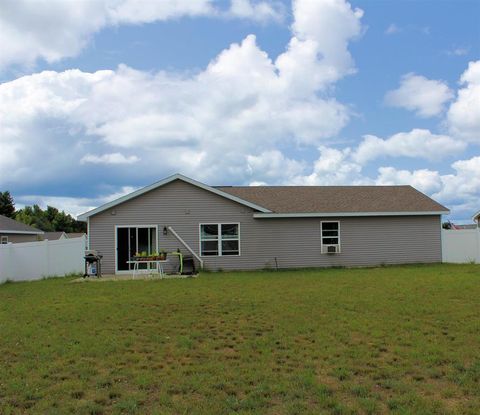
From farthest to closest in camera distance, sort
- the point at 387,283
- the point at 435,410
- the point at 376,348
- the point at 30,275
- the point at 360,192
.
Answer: the point at 360,192 < the point at 30,275 < the point at 387,283 < the point at 376,348 < the point at 435,410

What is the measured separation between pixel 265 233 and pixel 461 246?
8.84 meters

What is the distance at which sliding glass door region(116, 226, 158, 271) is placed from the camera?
1916cm

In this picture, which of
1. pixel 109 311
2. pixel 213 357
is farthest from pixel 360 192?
pixel 213 357

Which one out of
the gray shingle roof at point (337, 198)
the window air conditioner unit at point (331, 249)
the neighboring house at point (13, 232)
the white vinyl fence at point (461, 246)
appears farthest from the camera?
the neighboring house at point (13, 232)

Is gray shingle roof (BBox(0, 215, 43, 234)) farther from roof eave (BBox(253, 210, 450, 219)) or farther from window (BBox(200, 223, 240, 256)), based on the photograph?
A: roof eave (BBox(253, 210, 450, 219))

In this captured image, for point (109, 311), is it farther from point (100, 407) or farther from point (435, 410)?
point (435, 410)

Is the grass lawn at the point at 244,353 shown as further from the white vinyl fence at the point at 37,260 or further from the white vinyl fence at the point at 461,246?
the white vinyl fence at the point at 461,246

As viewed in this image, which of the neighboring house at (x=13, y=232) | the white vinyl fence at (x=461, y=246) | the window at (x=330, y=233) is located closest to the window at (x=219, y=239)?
the window at (x=330, y=233)

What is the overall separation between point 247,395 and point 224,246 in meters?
15.0

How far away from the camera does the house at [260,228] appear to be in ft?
62.8

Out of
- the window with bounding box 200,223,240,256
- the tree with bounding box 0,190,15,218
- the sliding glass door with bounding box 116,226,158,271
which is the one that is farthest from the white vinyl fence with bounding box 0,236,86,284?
the tree with bounding box 0,190,15,218

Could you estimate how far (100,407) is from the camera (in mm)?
4496

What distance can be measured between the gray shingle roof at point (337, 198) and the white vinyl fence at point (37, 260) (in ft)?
25.2

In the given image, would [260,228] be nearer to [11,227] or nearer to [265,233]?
[265,233]
